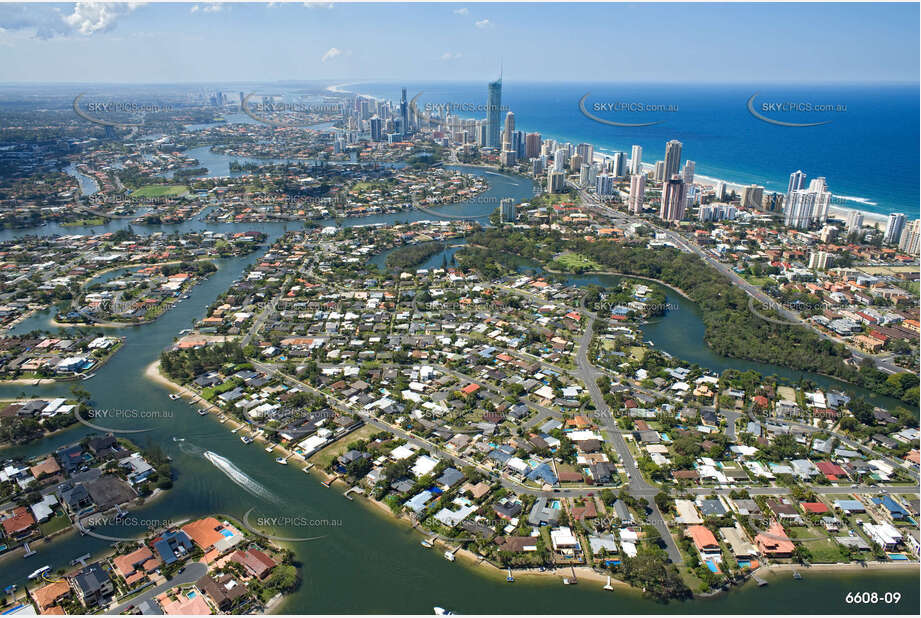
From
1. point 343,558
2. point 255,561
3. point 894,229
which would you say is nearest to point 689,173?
point 894,229

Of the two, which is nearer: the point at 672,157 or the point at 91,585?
the point at 91,585

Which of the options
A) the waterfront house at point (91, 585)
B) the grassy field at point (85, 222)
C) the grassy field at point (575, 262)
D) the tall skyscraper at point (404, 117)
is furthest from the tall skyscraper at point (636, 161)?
the waterfront house at point (91, 585)

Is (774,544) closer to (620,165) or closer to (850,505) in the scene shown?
(850,505)

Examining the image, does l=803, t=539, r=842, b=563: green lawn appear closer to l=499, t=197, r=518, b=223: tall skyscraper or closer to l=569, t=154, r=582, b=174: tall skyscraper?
l=499, t=197, r=518, b=223: tall skyscraper

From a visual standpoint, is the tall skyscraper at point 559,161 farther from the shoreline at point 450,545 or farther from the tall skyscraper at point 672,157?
the shoreline at point 450,545

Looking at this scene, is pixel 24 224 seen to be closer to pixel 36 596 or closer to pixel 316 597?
pixel 36 596

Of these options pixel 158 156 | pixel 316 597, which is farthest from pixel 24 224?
pixel 316 597
